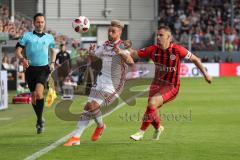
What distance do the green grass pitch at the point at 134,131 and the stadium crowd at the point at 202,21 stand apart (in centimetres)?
2892

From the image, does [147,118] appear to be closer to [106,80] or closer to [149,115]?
[149,115]

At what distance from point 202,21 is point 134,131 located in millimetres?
40544

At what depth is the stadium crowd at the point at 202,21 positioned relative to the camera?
1986 inches

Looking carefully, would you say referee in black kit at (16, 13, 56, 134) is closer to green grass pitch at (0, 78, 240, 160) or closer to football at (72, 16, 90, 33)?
green grass pitch at (0, 78, 240, 160)

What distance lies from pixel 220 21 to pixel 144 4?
5.66 m

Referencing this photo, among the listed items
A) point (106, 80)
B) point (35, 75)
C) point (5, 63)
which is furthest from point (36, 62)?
point (5, 63)

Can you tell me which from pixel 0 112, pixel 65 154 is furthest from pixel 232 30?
pixel 65 154

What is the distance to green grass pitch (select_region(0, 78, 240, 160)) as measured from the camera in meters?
10.9

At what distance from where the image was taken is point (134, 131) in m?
14.4

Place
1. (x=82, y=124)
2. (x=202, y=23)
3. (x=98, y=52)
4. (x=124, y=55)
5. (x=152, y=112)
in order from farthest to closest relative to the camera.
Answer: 1. (x=202, y=23)
2. (x=152, y=112)
3. (x=82, y=124)
4. (x=98, y=52)
5. (x=124, y=55)

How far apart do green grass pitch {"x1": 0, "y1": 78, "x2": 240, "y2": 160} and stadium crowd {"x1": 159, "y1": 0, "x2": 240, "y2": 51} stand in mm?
28918

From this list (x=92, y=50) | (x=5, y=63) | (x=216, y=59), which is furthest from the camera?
(x=216, y=59)

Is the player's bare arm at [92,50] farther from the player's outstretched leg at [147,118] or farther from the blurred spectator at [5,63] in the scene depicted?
the blurred spectator at [5,63]

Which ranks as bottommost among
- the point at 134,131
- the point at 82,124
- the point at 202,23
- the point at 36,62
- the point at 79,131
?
the point at 134,131
